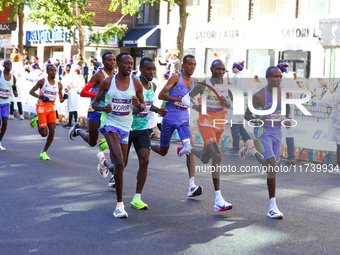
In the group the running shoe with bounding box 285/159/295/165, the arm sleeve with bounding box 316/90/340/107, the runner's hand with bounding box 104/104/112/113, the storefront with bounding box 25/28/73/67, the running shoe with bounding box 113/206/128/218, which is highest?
the storefront with bounding box 25/28/73/67

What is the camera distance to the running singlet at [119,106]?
24.0 ft

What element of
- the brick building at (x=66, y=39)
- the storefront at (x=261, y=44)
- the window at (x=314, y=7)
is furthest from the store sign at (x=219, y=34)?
the brick building at (x=66, y=39)

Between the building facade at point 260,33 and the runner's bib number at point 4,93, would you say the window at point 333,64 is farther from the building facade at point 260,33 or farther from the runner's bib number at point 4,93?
the runner's bib number at point 4,93

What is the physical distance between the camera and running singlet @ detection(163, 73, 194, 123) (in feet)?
27.7

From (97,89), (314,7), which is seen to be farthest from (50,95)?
(314,7)

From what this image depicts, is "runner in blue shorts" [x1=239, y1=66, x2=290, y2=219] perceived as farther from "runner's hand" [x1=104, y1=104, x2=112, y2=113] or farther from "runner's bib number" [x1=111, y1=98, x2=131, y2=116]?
"runner's hand" [x1=104, y1=104, x2=112, y2=113]

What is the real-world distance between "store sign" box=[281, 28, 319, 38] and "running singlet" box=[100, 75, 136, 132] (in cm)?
1854

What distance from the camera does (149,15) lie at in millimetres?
34719

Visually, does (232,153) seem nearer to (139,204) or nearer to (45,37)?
(139,204)

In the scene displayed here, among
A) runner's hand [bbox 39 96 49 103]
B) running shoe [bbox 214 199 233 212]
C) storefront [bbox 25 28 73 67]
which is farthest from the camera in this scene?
storefront [bbox 25 28 73 67]

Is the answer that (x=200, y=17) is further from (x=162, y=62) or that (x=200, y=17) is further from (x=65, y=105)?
(x=65, y=105)

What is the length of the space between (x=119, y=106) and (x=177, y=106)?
1391mm

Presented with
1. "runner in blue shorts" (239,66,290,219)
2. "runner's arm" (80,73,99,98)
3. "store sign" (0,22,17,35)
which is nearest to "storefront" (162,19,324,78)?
"store sign" (0,22,17,35)

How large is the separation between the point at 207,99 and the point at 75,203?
2113 millimetres
